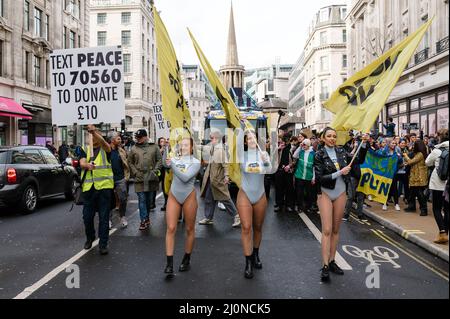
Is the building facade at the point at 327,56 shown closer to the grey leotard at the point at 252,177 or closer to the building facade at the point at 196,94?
the grey leotard at the point at 252,177

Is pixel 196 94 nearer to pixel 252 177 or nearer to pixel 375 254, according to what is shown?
pixel 375 254

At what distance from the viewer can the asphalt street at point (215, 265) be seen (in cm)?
484

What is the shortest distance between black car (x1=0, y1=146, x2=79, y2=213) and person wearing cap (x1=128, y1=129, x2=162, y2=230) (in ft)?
4.34

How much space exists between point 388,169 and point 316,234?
3655mm

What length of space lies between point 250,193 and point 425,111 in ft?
68.6

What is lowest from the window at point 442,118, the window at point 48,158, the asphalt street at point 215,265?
the asphalt street at point 215,265

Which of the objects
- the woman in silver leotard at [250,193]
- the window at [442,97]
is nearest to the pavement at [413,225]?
the woman in silver leotard at [250,193]

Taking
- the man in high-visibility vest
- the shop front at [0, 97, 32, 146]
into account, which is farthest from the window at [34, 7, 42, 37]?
the man in high-visibility vest

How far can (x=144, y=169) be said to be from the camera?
28.1ft

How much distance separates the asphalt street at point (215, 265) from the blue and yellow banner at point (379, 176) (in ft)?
6.05

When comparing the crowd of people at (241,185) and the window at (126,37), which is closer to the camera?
the crowd of people at (241,185)

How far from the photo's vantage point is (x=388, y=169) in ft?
35.0
